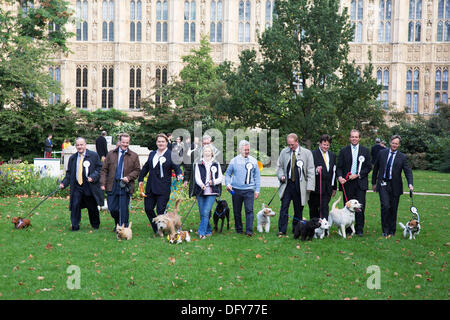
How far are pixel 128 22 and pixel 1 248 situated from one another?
1592 inches

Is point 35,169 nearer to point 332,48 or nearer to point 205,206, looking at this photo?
point 205,206

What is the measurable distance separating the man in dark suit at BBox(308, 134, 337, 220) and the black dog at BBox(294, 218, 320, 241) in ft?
2.16

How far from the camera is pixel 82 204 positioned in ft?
30.3

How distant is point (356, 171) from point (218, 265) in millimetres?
3625

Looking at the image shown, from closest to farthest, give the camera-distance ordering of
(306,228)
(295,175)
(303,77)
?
(306,228) → (295,175) → (303,77)

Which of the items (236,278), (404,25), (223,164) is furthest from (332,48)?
(404,25)

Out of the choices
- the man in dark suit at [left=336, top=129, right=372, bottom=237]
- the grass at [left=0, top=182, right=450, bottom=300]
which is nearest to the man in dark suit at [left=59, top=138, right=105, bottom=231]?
the grass at [left=0, top=182, right=450, bottom=300]

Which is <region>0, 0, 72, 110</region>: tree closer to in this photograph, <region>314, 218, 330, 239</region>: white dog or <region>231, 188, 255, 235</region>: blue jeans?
<region>231, 188, 255, 235</region>: blue jeans

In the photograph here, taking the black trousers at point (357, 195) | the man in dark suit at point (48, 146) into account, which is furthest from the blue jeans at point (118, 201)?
the man in dark suit at point (48, 146)

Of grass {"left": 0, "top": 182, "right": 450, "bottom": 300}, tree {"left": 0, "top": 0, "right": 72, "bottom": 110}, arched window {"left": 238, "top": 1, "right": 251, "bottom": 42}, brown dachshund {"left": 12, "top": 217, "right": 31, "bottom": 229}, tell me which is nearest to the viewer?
grass {"left": 0, "top": 182, "right": 450, "bottom": 300}

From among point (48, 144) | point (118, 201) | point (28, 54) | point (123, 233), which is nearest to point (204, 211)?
point (123, 233)

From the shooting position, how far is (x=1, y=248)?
7586 mm

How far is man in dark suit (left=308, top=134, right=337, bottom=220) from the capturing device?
350 inches

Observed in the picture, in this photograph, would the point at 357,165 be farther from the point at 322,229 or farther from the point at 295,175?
the point at 322,229
